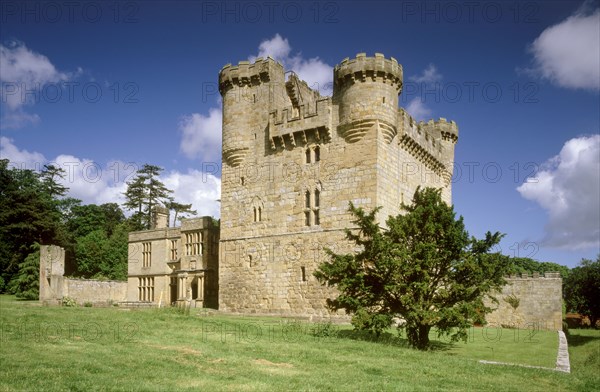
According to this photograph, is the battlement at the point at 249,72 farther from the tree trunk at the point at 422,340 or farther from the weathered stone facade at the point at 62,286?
the tree trunk at the point at 422,340

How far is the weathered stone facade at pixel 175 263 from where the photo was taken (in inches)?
1403

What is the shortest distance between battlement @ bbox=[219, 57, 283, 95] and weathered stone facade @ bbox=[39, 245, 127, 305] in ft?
48.4

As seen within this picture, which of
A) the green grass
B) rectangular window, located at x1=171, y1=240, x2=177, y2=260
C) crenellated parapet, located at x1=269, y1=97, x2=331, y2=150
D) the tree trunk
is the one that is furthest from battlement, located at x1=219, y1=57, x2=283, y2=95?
the tree trunk

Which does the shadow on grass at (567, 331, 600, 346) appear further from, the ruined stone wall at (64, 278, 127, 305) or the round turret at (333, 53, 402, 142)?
the ruined stone wall at (64, 278, 127, 305)

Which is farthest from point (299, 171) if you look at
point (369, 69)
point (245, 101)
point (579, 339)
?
point (579, 339)

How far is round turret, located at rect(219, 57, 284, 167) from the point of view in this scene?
31.5 metres

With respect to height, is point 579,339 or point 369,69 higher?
point 369,69

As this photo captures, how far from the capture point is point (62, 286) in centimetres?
3269

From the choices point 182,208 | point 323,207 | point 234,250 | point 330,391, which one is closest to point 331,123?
point 323,207

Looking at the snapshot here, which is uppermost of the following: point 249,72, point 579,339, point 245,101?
point 249,72

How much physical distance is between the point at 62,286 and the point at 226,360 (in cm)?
2374

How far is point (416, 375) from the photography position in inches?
480

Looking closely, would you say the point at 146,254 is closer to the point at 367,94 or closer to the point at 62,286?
the point at 62,286

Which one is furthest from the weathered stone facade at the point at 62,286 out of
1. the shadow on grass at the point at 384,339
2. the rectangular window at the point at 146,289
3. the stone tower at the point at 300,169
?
the shadow on grass at the point at 384,339
